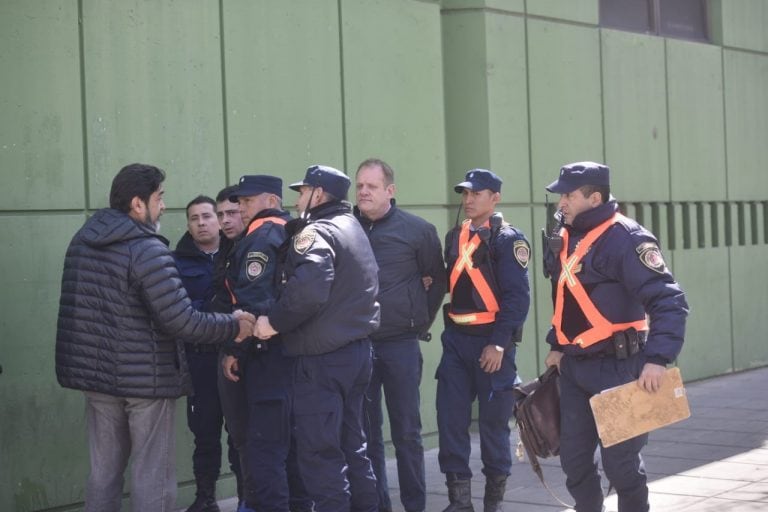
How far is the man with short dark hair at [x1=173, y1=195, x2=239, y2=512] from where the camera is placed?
802 cm

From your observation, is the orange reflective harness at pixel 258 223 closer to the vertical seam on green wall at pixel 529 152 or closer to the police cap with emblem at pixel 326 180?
the police cap with emblem at pixel 326 180

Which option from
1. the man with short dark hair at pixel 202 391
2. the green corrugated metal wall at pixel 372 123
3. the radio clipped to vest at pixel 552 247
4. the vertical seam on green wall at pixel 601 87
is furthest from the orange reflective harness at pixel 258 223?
the vertical seam on green wall at pixel 601 87

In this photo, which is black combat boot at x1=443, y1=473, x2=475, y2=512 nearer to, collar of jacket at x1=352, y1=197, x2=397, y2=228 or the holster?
collar of jacket at x1=352, y1=197, x2=397, y2=228

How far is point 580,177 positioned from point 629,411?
1.19 meters

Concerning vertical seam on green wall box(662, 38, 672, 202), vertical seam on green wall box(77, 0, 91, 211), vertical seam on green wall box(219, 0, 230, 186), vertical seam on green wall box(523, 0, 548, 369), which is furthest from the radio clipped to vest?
vertical seam on green wall box(662, 38, 672, 202)

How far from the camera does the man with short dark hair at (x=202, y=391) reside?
8.02 meters

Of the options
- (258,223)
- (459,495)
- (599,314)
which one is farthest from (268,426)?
(599,314)

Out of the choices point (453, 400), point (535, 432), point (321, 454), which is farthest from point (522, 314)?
point (321, 454)

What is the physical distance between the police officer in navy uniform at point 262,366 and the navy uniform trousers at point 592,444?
1717 millimetres

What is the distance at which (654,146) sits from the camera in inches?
515

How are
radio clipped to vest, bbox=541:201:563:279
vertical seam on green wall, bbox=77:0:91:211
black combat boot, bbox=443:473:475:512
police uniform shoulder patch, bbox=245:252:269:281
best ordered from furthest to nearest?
1. vertical seam on green wall, bbox=77:0:91:211
2. black combat boot, bbox=443:473:475:512
3. police uniform shoulder patch, bbox=245:252:269:281
4. radio clipped to vest, bbox=541:201:563:279

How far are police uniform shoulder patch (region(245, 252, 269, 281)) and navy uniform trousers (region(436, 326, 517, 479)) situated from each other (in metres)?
1.40

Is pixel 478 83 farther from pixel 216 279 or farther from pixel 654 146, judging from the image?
pixel 216 279

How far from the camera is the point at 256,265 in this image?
23.6 ft
